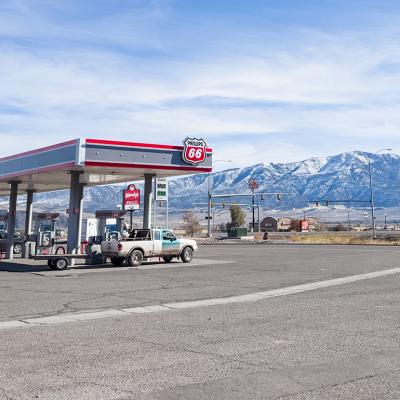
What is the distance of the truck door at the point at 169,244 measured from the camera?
87.6 feet

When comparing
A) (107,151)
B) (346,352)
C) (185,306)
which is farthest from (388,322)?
(107,151)

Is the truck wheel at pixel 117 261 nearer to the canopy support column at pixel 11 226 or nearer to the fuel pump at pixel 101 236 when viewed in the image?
Result: the fuel pump at pixel 101 236

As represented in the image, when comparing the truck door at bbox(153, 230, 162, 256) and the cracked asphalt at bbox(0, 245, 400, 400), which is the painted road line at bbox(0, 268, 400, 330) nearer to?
the cracked asphalt at bbox(0, 245, 400, 400)

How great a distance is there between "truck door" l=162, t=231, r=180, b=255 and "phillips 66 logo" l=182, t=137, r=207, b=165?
384cm

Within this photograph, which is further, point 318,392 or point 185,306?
point 185,306

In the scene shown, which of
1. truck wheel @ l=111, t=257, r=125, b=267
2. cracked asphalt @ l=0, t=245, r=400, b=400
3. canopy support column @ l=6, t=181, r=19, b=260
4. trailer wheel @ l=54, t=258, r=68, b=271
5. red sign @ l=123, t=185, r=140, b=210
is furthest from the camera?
canopy support column @ l=6, t=181, r=19, b=260

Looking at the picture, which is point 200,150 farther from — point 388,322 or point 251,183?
point 251,183

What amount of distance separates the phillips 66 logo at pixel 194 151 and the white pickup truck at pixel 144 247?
387cm

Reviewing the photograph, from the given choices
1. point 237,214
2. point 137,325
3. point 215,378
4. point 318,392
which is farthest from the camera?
point 237,214

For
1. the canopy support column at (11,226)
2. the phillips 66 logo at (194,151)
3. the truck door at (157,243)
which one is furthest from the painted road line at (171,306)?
the canopy support column at (11,226)

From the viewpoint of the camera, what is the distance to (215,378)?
6.98 meters

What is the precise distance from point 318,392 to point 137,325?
16.7ft

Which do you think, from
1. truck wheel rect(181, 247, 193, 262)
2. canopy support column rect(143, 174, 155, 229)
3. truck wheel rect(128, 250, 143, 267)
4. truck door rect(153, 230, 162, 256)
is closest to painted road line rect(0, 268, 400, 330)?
truck door rect(153, 230, 162, 256)

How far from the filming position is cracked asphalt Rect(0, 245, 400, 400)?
259 inches
